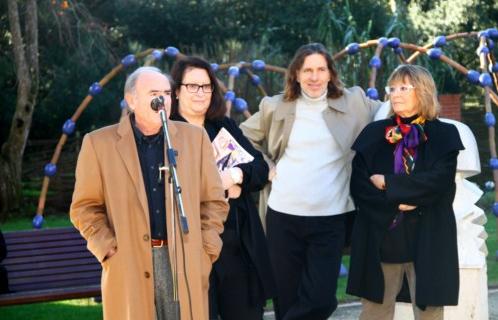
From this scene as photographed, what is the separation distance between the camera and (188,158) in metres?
4.39

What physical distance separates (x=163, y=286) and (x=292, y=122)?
177 cm

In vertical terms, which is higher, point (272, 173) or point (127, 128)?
point (127, 128)

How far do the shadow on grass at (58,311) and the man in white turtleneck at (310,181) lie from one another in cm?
289

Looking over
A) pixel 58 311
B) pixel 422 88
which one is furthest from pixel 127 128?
pixel 58 311

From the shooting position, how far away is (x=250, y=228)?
16.6 ft

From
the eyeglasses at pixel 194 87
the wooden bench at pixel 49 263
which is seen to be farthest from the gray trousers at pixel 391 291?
the wooden bench at pixel 49 263

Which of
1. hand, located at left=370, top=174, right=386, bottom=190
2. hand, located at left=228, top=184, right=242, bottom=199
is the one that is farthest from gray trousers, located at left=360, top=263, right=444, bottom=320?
hand, located at left=228, top=184, right=242, bottom=199

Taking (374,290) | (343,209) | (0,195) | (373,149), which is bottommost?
(0,195)

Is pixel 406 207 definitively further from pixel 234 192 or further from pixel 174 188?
pixel 174 188

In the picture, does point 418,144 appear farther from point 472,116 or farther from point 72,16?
point 472,116

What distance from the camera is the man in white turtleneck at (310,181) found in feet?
18.2

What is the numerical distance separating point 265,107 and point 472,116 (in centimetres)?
1744

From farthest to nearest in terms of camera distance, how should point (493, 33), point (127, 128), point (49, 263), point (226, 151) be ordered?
point (493, 33) < point (49, 263) < point (226, 151) < point (127, 128)

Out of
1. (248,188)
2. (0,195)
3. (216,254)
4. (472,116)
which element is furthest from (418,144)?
(472,116)
